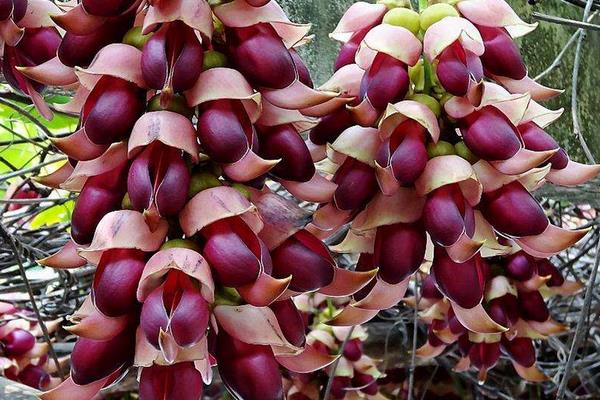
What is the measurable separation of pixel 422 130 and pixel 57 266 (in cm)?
26

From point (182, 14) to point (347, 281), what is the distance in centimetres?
20

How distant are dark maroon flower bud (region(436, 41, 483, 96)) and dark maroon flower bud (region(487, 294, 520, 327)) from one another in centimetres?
46

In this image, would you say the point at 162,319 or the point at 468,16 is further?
the point at 468,16

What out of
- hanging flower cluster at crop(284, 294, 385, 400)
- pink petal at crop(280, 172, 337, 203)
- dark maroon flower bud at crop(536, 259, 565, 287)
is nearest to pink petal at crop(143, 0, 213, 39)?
pink petal at crop(280, 172, 337, 203)

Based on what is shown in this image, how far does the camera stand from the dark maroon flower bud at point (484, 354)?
93cm

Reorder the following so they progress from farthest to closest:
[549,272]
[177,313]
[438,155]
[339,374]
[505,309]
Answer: [339,374] < [549,272] < [505,309] < [438,155] < [177,313]

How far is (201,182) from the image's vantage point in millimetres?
439

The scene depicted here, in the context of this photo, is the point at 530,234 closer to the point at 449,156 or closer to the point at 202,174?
the point at 449,156

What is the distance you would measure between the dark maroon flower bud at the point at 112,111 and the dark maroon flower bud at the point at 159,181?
0.02 meters

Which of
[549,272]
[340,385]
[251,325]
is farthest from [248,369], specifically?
[340,385]

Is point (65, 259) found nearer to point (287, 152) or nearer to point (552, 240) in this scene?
point (287, 152)

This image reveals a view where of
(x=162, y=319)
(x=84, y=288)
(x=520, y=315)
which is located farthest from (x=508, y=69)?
(x=84, y=288)

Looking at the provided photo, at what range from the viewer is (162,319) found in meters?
0.39

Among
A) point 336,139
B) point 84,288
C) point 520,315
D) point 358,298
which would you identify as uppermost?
point 336,139
